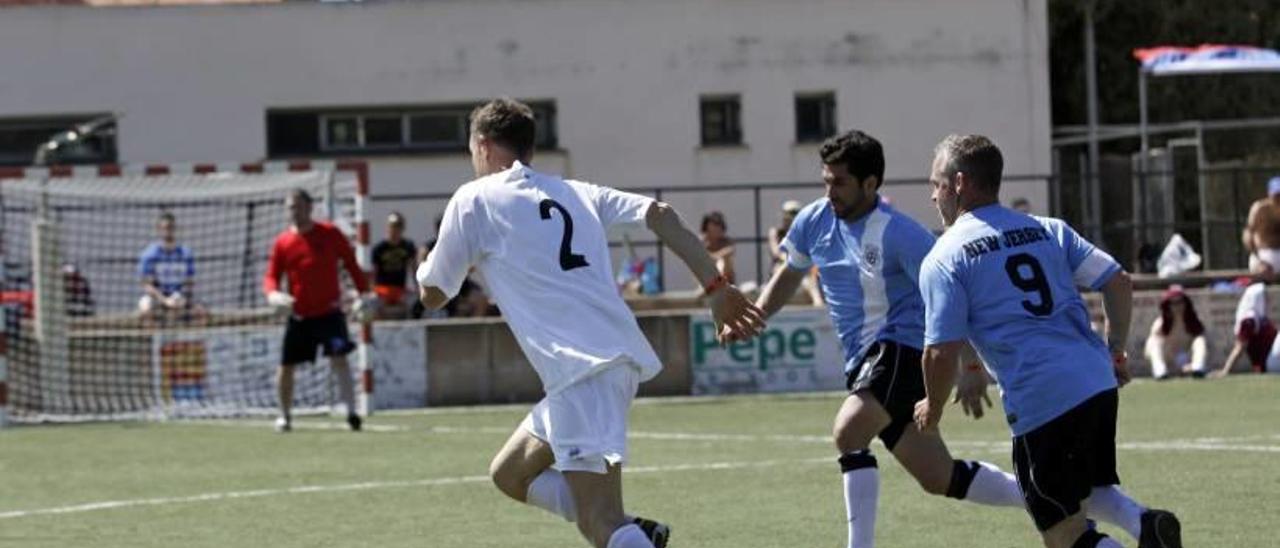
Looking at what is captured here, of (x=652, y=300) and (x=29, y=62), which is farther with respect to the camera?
(x=29, y=62)

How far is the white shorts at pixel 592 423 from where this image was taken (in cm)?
852

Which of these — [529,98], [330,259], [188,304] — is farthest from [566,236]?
[529,98]

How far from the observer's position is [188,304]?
24734 millimetres

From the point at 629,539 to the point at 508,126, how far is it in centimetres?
147

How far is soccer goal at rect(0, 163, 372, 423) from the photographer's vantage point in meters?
23.4

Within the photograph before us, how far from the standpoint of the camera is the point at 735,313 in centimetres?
Answer: 882

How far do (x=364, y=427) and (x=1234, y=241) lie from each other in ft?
44.7

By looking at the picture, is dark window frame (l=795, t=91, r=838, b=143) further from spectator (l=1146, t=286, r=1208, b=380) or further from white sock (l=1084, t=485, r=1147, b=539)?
Answer: white sock (l=1084, t=485, r=1147, b=539)

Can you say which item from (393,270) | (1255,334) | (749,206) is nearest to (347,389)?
(393,270)

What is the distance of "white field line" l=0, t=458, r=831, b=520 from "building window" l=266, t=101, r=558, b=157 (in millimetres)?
20426

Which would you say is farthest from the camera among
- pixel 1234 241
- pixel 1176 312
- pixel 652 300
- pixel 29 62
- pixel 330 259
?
pixel 29 62

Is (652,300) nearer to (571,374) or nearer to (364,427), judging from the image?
(364,427)

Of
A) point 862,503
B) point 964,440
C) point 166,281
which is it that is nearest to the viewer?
point 862,503

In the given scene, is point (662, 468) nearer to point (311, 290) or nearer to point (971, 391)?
point (311, 290)
